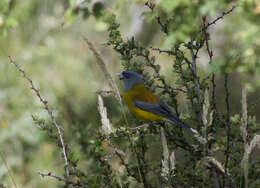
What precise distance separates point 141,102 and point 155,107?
0.27m

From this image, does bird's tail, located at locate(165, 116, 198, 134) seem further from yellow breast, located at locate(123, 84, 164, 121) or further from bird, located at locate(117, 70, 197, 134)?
yellow breast, located at locate(123, 84, 164, 121)

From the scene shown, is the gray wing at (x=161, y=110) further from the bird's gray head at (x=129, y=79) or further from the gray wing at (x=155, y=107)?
the bird's gray head at (x=129, y=79)

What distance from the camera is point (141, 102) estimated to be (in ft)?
15.6

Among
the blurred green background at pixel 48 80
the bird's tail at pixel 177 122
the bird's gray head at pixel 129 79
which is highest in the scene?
the blurred green background at pixel 48 80

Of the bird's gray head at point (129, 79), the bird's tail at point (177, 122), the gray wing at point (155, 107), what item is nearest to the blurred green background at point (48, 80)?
the bird's gray head at point (129, 79)

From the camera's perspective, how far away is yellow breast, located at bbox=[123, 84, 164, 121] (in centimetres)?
439

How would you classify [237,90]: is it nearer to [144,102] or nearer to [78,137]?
[144,102]

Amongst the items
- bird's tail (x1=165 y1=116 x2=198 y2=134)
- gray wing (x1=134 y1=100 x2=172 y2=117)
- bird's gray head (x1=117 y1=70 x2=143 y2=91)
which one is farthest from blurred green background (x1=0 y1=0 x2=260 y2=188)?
bird's tail (x1=165 y1=116 x2=198 y2=134)

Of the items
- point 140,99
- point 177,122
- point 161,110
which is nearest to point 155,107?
point 161,110

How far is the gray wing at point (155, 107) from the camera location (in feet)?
13.9

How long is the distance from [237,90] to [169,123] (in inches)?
191

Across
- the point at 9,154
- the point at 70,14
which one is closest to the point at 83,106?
the point at 9,154

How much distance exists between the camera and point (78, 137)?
4.22 m

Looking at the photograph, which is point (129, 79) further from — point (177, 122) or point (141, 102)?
point (177, 122)
